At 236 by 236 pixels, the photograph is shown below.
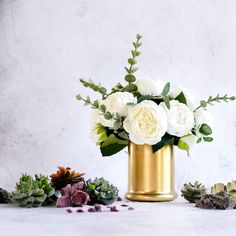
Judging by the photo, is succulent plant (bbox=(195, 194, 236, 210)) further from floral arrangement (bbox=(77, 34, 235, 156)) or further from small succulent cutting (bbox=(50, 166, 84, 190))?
small succulent cutting (bbox=(50, 166, 84, 190))

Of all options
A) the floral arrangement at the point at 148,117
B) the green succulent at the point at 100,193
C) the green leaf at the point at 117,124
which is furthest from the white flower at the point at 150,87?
the green succulent at the point at 100,193

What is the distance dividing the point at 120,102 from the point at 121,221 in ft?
1.36

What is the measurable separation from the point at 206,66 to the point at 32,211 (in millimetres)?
958

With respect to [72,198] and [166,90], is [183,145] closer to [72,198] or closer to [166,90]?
[166,90]

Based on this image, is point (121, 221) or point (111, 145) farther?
point (111, 145)

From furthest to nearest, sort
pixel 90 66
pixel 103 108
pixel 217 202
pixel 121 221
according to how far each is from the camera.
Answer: pixel 90 66 < pixel 103 108 < pixel 217 202 < pixel 121 221

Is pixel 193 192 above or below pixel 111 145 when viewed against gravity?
below

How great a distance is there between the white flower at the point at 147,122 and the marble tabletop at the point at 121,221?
0.18m

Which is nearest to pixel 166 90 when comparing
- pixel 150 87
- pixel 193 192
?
pixel 150 87

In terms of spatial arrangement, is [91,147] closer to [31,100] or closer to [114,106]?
[31,100]

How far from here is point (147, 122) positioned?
1487mm

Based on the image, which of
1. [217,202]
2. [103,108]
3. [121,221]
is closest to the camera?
[121,221]

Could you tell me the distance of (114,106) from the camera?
154 centimetres

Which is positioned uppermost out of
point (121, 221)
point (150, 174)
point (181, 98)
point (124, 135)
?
point (181, 98)
